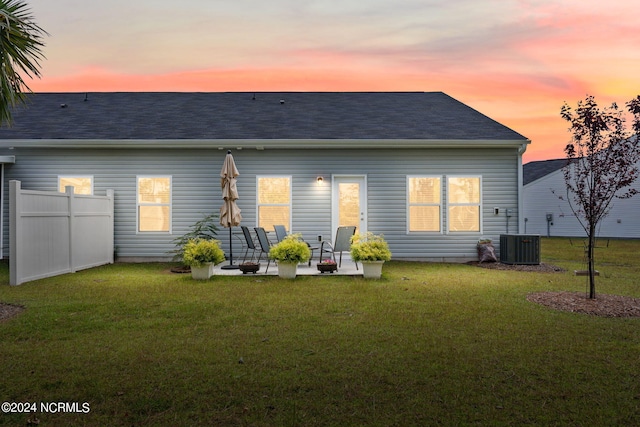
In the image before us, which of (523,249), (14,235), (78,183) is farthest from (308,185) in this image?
(14,235)

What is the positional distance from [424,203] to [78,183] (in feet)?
29.4

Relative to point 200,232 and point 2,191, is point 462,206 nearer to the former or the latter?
point 200,232

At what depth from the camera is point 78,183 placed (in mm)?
11914

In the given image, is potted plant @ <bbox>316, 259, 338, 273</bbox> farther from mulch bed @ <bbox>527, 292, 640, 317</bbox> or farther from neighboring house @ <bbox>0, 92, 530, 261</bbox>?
mulch bed @ <bbox>527, 292, 640, 317</bbox>

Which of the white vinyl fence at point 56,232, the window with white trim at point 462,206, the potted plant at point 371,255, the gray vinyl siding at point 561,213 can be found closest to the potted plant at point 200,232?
the white vinyl fence at point 56,232

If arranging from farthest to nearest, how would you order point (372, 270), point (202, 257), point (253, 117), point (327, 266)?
point (253, 117)
point (327, 266)
point (372, 270)
point (202, 257)

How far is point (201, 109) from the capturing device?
46.2ft

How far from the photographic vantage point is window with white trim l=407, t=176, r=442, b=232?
11.9m

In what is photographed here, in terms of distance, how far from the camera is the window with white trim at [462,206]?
39.0ft

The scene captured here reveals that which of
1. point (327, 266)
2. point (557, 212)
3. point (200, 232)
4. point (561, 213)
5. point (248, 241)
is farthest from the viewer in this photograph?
point (557, 212)

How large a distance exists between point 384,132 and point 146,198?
21.1ft

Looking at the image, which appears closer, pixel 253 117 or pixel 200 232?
pixel 200 232

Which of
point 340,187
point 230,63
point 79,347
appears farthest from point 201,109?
point 79,347

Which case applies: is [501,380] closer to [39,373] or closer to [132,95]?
[39,373]
